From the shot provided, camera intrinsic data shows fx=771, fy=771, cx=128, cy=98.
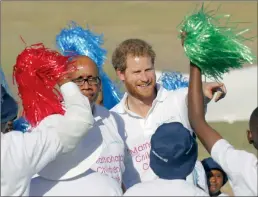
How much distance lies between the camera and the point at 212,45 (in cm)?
391

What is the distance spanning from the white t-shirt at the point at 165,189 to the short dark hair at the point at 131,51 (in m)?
1.69

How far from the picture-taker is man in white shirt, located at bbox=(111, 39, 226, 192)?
4.98m

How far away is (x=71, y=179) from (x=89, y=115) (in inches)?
14.1

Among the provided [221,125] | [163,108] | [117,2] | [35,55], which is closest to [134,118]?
[163,108]

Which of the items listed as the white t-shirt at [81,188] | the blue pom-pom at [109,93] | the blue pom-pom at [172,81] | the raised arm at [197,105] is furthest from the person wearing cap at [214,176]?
the white t-shirt at [81,188]

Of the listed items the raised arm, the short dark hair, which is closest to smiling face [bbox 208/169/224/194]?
the short dark hair

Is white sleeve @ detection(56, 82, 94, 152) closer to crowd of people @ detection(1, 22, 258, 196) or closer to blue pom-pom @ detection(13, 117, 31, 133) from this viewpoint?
crowd of people @ detection(1, 22, 258, 196)

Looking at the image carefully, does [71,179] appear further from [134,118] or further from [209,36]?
[134,118]

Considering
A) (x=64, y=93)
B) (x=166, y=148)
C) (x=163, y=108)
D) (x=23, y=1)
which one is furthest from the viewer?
(x=23, y=1)

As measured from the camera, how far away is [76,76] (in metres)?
4.71

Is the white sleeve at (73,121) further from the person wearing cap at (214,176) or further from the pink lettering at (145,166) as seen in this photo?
the person wearing cap at (214,176)

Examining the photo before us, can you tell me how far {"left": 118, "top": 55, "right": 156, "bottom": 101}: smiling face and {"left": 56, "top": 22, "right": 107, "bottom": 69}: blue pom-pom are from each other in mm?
881

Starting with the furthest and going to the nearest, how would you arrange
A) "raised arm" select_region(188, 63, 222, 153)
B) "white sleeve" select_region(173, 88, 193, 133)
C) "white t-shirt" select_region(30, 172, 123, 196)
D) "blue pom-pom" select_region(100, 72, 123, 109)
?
"blue pom-pom" select_region(100, 72, 123, 109), "white sleeve" select_region(173, 88, 193, 133), "raised arm" select_region(188, 63, 222, 153), "white t-shirt" select_region(30, 172, 123, 196)

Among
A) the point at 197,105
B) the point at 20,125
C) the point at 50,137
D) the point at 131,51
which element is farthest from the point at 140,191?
the point at 131,51
